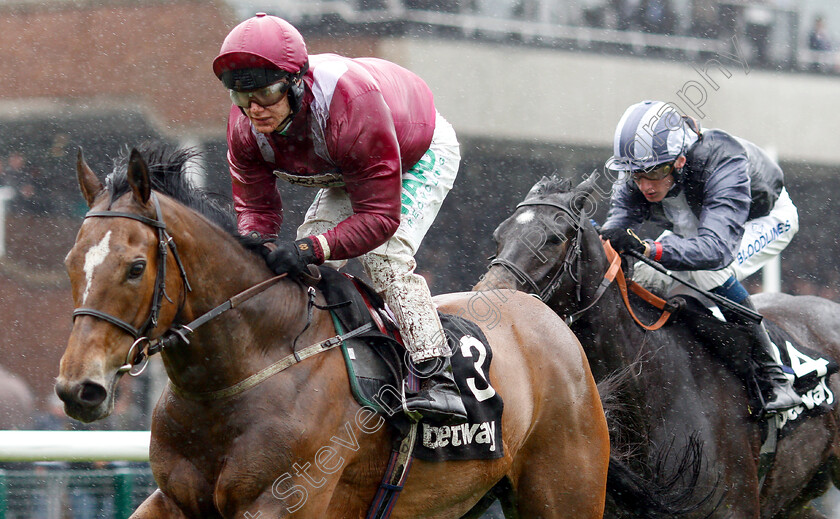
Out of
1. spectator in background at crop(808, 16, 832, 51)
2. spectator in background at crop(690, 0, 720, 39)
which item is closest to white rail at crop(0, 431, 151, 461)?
spectator in background at crop(690, 0, 720, 39)

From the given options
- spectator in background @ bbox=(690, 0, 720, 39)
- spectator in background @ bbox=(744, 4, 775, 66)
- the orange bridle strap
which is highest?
the orange bridle strap

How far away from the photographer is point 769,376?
14.3ft

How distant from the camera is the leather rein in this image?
3.90 meters

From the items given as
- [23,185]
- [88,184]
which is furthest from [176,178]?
[23,185]

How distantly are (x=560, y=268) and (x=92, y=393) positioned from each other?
2205 millimetres

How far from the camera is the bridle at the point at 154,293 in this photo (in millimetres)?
2346

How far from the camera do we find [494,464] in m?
3.33

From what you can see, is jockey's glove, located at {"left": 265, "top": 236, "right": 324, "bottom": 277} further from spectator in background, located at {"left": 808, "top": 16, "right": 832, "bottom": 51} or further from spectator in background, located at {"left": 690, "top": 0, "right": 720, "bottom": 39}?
spectator in background, located at {"left": 808, "top": 16, "right": 832, "bottom": 51}

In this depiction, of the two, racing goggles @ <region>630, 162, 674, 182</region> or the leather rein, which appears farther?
racing goggles @ <region>630, 162, 674, 182</region>

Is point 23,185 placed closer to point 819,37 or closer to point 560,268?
point 560,268

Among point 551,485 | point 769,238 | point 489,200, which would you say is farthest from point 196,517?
point 489,200

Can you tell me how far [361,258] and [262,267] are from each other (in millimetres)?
425

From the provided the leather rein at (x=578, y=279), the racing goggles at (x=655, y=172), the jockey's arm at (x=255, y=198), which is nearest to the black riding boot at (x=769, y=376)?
the leather rein at (x=578, y=279)

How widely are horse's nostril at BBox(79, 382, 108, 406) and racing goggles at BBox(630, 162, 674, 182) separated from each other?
2.80m
